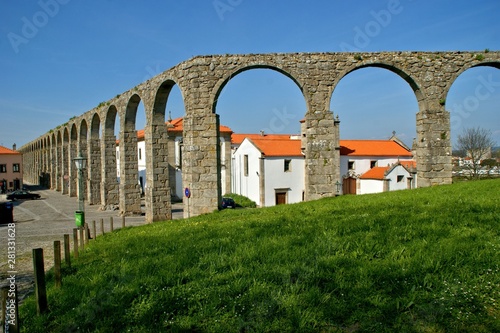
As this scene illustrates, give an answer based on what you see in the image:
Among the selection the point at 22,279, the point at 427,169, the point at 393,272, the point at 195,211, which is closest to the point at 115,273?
the point at 22,279

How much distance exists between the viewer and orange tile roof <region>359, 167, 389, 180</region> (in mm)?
32594

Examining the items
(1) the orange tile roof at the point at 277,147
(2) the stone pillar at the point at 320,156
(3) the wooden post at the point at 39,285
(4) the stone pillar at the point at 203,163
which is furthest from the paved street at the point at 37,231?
(1) the orange tile roof at the point at 277,147

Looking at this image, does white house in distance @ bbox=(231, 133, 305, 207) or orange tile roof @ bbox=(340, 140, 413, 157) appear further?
orange tile roof @ bbox=(340, 140, 413, 157)

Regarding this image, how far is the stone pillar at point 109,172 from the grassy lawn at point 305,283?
1679 centimetres

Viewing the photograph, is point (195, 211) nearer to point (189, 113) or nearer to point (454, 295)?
point (189, 113)

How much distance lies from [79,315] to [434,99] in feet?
44.5

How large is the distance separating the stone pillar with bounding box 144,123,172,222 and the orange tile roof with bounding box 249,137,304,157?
50.5ft

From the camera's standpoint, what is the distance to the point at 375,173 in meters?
33.6

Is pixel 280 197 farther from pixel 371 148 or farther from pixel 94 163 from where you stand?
Answer: pixel 94 163

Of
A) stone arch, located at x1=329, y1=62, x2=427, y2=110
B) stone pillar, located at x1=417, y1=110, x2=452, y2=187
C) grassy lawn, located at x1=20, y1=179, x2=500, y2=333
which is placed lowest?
grassy lawn, located at x1=20, y1=179, x2=500, y2=333

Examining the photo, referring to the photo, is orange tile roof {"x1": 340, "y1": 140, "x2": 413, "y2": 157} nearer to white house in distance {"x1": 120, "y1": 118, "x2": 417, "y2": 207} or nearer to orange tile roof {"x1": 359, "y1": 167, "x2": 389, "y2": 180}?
white house in distance {"x1": 120, "y1": 118, "x2": 417, "y2": 207}

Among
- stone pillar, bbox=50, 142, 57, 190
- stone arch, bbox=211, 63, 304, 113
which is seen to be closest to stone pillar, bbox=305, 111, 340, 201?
stone arch, bbox=211, 63, 304, 113

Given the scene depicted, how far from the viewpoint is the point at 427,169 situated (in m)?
14.1

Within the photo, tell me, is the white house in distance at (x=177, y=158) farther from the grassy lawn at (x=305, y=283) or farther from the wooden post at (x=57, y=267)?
the grassy lawn at (x=305, y=283)
